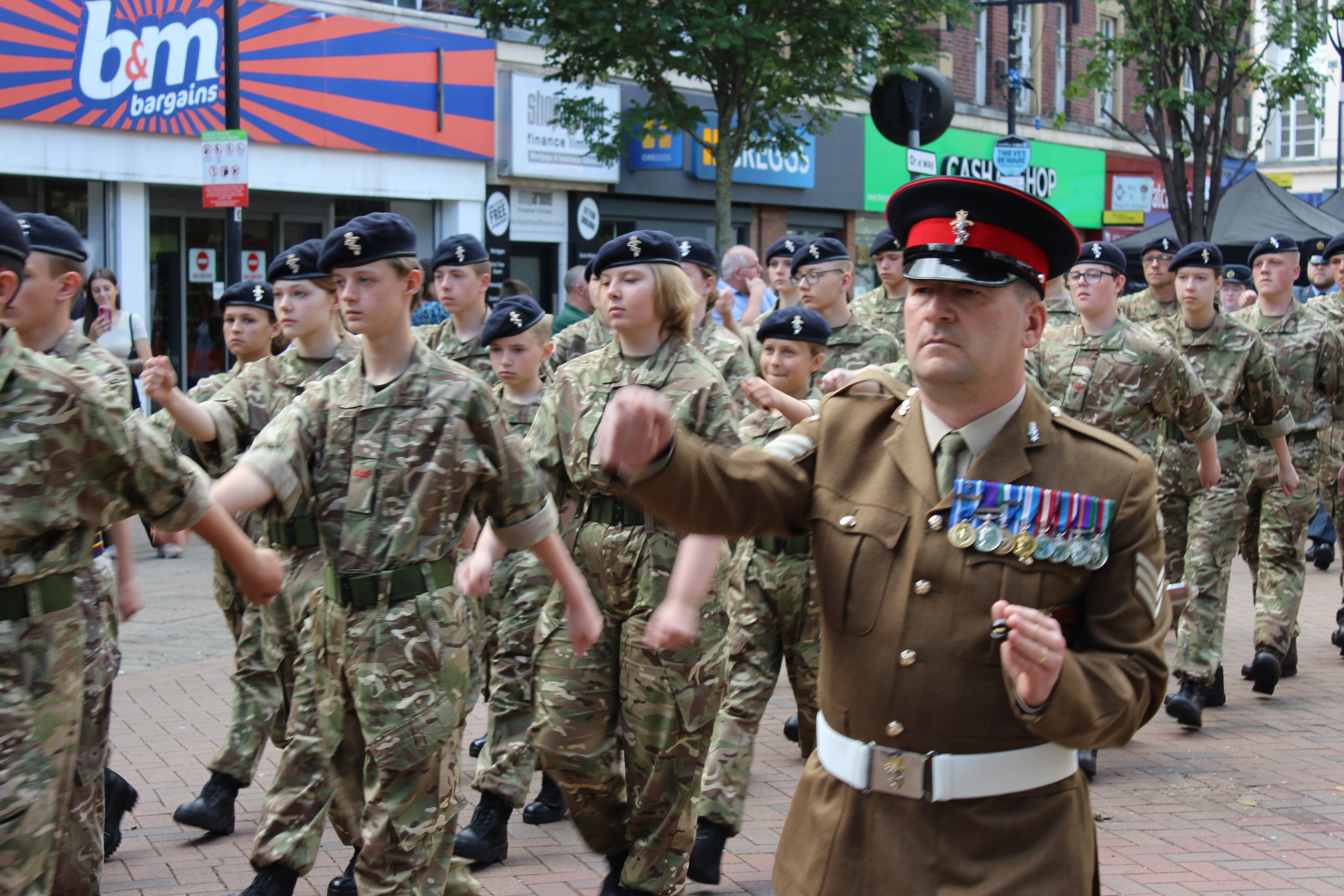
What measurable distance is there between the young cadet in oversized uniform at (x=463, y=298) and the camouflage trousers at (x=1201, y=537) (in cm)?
366

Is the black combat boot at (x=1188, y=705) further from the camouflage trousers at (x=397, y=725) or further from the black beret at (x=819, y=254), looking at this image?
the camouflage trousers at (x=397, y=725)

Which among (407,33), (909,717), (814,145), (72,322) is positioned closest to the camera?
(909,717)

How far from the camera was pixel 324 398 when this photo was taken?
4270mm

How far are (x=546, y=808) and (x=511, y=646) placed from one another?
0.70m

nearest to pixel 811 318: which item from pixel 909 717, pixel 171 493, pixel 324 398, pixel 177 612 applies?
pixel 324 398

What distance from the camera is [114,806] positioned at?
5227 mm

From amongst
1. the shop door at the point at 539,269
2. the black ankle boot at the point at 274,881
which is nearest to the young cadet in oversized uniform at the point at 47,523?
the black ankle boot at the point at 274,881

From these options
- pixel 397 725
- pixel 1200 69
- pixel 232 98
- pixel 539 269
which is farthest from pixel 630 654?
pixel 1200 69

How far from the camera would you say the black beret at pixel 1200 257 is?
8180 millimetres

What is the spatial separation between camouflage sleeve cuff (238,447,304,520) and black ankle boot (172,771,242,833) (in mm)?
1954

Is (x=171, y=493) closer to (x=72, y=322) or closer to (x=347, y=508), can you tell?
(x=347, y=508)

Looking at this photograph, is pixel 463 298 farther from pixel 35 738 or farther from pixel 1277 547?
pixel 1277 547

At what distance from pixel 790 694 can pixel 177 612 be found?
435 cm

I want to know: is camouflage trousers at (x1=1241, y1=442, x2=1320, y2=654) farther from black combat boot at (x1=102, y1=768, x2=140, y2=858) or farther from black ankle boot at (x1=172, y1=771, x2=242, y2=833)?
black combat boot at (x1=102, y1=768, x2=140, y2=858)
